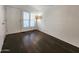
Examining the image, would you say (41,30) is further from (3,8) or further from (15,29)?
(3,8)

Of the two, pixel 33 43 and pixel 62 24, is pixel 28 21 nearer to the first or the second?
pixel 33 43

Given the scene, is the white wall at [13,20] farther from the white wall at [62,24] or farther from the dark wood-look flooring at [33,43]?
the white wall at [62,24]

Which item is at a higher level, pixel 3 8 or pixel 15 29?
pixel 3 8

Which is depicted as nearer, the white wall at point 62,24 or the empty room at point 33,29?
the empty room at point 33,29

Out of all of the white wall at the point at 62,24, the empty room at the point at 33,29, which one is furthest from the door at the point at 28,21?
the white wall at the point at 62,24

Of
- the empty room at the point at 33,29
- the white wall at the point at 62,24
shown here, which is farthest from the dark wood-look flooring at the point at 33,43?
the white wall at the point at 62,24

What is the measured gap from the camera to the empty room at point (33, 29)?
60.0 inches

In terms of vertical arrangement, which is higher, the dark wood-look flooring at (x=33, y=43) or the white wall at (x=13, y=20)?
the white wall at (x=13, y=20)

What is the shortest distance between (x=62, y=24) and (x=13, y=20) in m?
0.87

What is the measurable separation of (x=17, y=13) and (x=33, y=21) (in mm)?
275

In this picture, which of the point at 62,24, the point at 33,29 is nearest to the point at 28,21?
the point at 33,29

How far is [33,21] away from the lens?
65.4 inches
